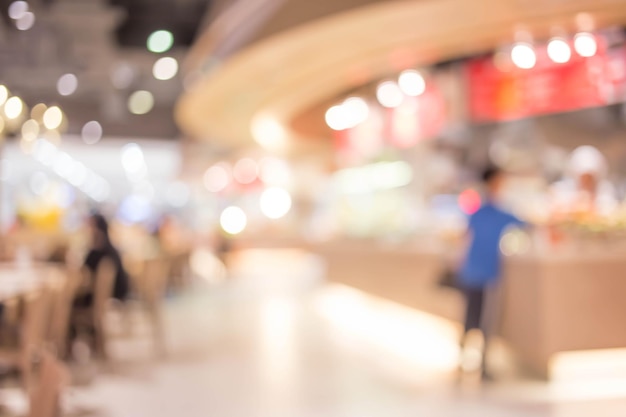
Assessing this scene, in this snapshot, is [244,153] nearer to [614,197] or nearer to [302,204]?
[302,204]

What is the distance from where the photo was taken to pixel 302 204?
21266 mm

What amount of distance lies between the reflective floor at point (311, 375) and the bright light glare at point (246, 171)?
983 cm

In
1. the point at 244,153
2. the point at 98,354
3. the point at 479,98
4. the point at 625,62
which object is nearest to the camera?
the point at 98,354

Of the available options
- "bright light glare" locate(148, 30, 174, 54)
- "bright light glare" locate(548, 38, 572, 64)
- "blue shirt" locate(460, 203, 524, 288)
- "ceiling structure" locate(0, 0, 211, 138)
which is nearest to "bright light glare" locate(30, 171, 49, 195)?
"ceiling structure" locate(0, 0, 211, 138)

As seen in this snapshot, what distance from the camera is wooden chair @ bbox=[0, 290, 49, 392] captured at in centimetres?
430

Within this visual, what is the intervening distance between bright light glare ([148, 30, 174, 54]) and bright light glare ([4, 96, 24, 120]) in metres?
3.09

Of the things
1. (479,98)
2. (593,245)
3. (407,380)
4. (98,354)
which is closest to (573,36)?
(479,98)

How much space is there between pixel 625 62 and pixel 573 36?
1.83 ft

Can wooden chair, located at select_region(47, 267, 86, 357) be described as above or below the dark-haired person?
below

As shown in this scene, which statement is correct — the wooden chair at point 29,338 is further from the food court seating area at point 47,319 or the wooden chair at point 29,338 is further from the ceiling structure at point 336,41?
the ceiling structure at point 336,41

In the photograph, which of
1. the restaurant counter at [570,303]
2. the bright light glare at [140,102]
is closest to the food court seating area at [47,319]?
the restaurant counter at [570,303]

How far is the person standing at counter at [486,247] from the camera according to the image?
5.49 metres

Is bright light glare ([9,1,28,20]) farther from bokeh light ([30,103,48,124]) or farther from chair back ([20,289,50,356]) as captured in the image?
chair back ([20,289,50,356])

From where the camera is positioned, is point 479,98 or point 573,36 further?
point 479,98
